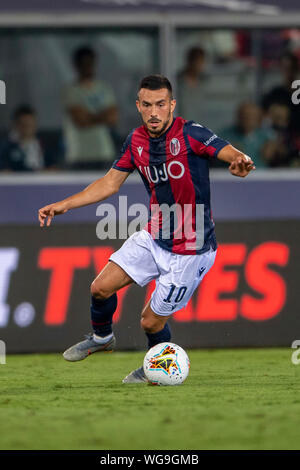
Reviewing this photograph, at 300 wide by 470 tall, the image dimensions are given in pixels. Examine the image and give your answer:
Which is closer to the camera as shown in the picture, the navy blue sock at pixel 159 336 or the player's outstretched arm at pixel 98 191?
the player's outstretched arm at pixel 98 191

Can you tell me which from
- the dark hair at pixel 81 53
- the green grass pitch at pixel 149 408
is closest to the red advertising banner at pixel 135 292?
the green grass pitch at pixel 149 408

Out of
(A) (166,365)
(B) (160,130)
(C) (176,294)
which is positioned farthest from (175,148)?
(A) (166,365)

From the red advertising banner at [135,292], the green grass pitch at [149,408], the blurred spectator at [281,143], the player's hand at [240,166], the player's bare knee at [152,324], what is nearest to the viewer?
the green grass pitch at [149,408]

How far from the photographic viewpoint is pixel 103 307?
7.25 m

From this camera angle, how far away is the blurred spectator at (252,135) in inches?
451

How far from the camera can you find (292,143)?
11.6 meters

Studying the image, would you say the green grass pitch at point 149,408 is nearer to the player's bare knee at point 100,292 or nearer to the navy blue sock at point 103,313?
the navy blue sock at point 103,313

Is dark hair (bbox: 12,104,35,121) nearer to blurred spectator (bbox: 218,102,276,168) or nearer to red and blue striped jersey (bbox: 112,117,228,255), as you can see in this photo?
blurred spectator (bbox: 218,102,276,168)

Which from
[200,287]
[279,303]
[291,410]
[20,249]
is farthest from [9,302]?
[291,410]

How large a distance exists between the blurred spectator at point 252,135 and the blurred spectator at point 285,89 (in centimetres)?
17

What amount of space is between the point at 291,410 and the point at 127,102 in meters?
6.22

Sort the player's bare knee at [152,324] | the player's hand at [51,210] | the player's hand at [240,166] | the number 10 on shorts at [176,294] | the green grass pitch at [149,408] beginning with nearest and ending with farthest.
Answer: the green grass pitch at [149,408], the player's hand at [240,166], the player's hand at [51,210], the number 10 on shorts at [176,294], the player's bare knee at [152,324]

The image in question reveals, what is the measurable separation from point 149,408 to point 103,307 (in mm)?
1421

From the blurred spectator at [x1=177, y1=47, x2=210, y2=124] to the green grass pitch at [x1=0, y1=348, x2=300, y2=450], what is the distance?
11.6ft
